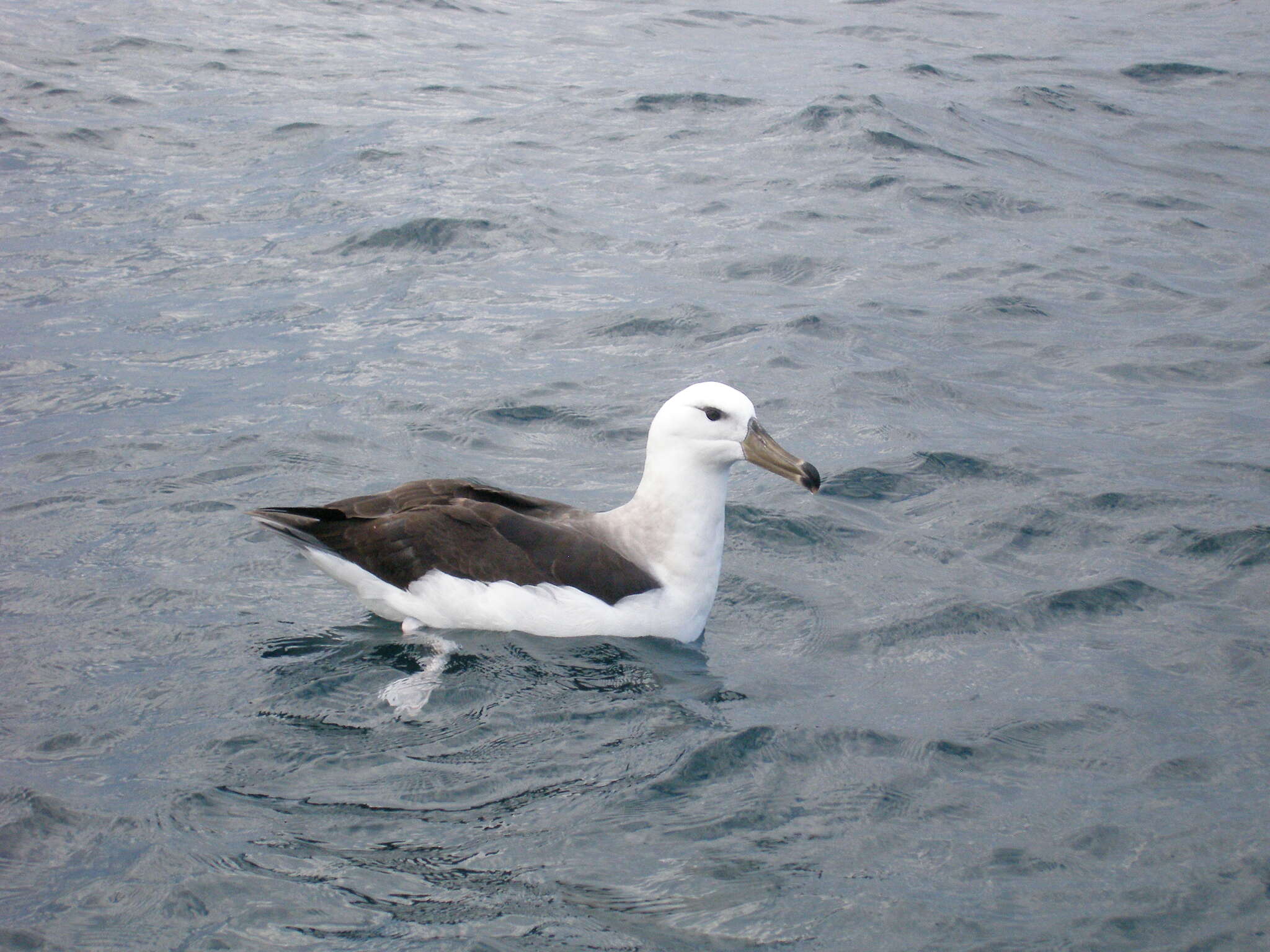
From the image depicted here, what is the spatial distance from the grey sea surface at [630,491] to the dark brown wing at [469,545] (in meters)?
0.35

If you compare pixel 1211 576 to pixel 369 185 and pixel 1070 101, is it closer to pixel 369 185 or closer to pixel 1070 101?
pixel 369 185

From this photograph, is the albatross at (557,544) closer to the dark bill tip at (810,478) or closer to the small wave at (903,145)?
the dark bill tip at (810,478)

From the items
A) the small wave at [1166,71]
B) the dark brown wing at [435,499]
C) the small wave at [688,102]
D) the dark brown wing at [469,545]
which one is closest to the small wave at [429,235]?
the small wave at [688,102]

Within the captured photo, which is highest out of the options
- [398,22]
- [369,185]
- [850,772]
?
[398,22]

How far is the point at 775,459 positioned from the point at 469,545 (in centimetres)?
162

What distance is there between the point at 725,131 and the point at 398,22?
26.5 feet

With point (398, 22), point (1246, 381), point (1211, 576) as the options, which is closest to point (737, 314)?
point (1246, 381)

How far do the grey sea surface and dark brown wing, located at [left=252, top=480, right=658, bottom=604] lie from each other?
0.35m

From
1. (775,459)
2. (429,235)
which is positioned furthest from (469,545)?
(429,235)

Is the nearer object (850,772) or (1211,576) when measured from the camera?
(850,772)

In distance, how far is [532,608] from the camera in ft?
21.6

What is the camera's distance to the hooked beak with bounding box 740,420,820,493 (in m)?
6.61

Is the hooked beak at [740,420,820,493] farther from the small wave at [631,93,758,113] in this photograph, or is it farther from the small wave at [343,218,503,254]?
the small wave at [631,93,758,113]

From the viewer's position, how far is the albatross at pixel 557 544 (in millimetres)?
6645
